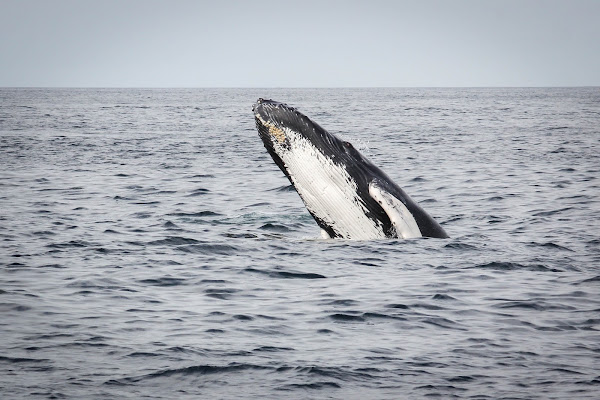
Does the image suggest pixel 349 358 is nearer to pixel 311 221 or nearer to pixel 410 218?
pixel 410 218

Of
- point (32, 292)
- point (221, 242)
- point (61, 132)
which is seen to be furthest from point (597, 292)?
point (61, 132)

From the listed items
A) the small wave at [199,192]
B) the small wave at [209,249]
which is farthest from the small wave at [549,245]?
the small wave at [199,192]

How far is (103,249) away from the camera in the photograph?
1283cm

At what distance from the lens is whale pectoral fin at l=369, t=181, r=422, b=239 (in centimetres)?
1024

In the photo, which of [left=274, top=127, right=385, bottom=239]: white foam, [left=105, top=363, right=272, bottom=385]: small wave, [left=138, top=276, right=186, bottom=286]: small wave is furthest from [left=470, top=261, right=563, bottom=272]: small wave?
[left=105, top=363, right=272, bottom=385]: small wave

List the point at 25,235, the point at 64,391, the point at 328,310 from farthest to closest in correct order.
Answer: the point at 25,235 < the point at 328,310 < the point at 64,391

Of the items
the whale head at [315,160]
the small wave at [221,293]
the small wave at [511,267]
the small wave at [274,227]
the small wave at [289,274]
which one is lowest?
the small wave at [221,293]

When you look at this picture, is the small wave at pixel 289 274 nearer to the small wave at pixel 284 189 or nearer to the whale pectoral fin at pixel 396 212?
the whale pectoral fin at pixel 396 212

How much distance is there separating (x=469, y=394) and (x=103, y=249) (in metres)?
7.32

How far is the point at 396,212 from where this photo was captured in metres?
10.5

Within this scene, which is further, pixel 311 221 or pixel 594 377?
pixel 311 221

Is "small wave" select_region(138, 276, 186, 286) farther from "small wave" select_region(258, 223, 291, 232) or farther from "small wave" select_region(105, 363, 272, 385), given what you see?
"small wave" select_region(258, 223, 291, 232)

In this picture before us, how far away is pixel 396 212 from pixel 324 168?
1.01 meters

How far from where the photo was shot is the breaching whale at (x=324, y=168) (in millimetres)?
10406
